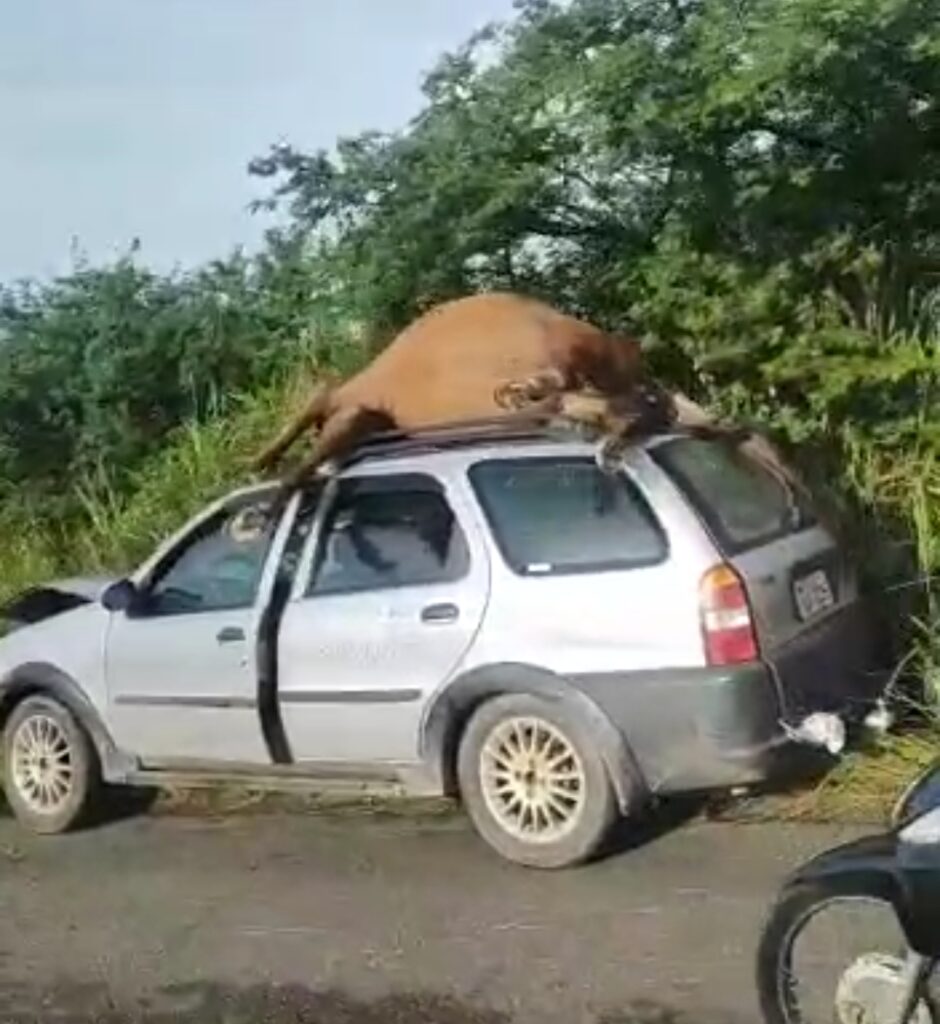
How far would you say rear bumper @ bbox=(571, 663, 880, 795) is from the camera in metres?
7.46

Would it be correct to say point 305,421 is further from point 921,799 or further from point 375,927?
point 921,799

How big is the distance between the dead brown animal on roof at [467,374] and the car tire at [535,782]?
1498mm

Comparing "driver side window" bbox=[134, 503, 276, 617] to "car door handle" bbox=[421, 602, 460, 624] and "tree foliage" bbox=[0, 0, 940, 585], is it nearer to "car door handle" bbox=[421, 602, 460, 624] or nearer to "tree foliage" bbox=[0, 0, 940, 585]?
"car door handle" bbox=[421, 602, 460, 624]

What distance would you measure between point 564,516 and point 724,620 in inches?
30.9

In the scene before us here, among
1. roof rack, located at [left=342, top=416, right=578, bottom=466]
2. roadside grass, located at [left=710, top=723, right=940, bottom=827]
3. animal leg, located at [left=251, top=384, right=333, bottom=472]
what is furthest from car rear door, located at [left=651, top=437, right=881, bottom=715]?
animal leg, located at [left=251, top=384, right=333, bottom=472]

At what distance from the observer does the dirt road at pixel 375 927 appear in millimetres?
6438

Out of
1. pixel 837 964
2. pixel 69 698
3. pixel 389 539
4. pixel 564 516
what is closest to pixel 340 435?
pixel 389 539

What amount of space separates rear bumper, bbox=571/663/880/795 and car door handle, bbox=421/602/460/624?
0.59 meters

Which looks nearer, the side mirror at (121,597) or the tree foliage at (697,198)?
the side mirror at (121,597)

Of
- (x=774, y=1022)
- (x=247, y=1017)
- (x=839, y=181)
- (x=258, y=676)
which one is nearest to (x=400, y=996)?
(x=247, y=1017)

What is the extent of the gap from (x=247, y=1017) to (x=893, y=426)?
17.6 feet

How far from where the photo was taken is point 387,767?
8.16 m

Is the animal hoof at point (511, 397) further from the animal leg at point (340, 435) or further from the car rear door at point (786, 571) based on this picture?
the car rear door at point (786, 571)

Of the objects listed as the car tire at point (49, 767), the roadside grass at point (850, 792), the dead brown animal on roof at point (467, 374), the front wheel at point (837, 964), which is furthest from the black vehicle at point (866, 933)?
the car tire at point (49, 767)
